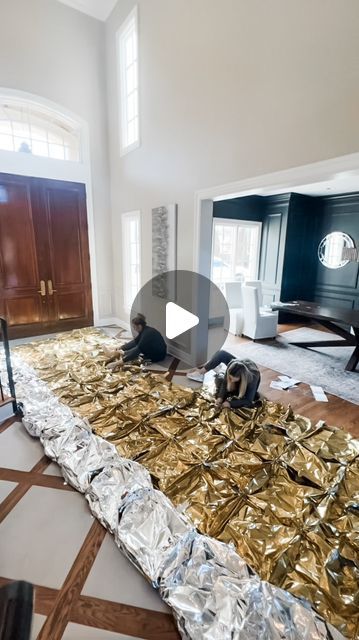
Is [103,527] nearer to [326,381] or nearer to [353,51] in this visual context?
[326,381]

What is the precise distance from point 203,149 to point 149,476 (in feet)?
10.6

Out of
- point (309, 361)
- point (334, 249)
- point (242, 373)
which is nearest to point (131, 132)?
point (242, 373)

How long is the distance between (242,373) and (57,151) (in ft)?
15.8

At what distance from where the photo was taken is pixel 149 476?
71.2 inches

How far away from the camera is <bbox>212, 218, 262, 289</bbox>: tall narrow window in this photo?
6324 mm

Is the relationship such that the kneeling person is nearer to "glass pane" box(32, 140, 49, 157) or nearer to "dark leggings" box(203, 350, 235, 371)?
"dark leggings" box(203, 350, 235, 371)

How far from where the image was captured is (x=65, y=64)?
4.59m

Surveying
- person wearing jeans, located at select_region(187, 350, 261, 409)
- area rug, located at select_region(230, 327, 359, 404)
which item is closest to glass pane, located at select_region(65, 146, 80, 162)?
area rug, located at select_region(230, 327, 359, 404)

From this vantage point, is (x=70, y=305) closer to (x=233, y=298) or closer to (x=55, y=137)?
(x=55, y=137)

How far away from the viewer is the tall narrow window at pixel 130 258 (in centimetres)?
498

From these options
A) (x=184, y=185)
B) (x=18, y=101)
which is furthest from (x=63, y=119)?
(x=184, y=185)

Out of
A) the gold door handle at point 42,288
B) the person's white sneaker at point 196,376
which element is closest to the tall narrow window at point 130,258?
the gold door handle at point 42,288

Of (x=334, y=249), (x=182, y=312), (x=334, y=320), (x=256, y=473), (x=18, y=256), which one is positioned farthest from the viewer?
(x=334, y=249)

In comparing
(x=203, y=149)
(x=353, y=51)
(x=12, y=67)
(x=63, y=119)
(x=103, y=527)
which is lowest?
(x=103, y=527)
